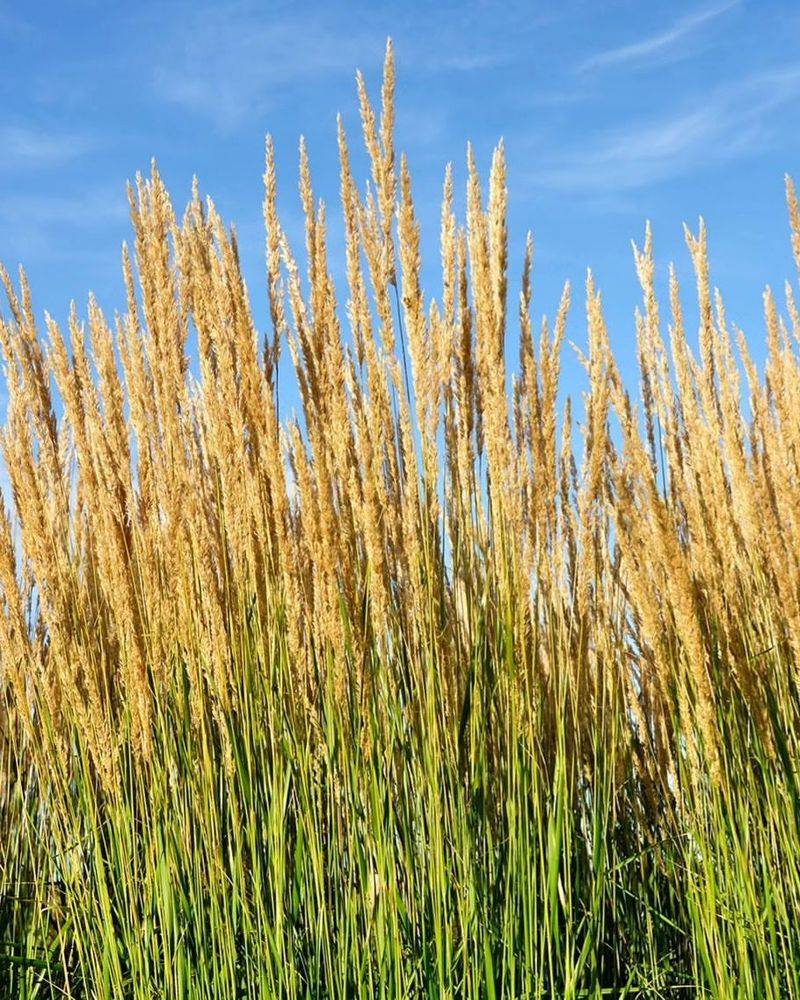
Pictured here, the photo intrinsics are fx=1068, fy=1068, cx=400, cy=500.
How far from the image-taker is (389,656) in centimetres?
240

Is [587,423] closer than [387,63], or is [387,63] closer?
[387,63]

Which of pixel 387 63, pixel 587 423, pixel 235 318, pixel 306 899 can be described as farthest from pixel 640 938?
pixel 387 63

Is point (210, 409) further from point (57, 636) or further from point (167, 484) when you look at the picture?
point (57, 636)

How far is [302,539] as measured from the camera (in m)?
2.64

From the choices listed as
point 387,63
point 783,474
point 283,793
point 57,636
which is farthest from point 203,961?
point 387,63

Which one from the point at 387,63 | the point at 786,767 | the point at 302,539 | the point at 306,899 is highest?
the point at 387,63

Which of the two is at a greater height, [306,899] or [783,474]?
[783,474]

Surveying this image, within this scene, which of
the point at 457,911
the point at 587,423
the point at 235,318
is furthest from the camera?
the point at 587,423

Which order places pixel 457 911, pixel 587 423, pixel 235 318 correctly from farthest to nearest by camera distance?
pixel 587 423
pixel 235 318
pixel 457 911

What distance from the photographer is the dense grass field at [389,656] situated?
226 centimetres

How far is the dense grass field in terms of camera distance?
7.42 ft

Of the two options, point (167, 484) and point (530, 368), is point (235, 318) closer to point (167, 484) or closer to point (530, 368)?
point (167, 484)

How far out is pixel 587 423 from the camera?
2666 mm

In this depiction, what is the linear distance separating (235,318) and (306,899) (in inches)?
51.7
